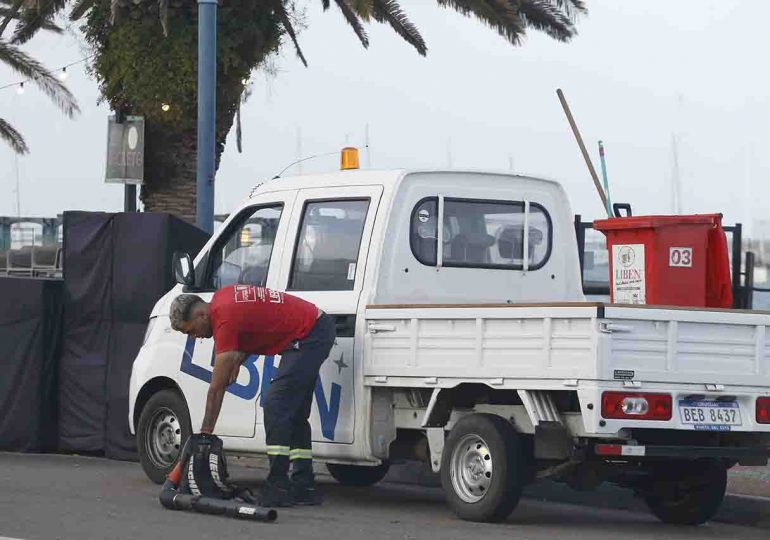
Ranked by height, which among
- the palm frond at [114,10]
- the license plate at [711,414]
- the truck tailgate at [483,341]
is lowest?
the license plate at [711,414]

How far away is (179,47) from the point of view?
62.2 ft

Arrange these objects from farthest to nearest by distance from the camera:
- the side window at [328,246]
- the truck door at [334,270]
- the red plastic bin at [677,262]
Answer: the red plastic bin at [677,262]
the side window at [328,246]
the truck door at [334,270]

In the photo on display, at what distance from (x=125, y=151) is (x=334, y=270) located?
8.28m

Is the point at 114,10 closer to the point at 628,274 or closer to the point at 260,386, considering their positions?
the point at 628,274

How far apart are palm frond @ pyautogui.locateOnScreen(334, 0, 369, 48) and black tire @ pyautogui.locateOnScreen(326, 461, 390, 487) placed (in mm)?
9539

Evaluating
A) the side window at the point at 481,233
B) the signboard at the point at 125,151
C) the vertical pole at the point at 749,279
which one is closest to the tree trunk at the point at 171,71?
the signboard at the point at 125,151

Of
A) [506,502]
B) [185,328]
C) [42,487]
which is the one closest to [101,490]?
[42,487]

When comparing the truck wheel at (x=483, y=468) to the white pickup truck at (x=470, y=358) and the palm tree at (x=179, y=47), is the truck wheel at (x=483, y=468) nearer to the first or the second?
the white pickup truck at (x=470, y=358)

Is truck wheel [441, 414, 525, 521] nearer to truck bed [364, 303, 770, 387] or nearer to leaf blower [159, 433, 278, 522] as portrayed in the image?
truck bed [364, 303, 770, 387]

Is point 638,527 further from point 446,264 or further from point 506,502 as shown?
point 446,264

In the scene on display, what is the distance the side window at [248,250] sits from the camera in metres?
11.0

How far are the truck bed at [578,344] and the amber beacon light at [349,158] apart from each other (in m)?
1.55

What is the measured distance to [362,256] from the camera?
10.4 meters

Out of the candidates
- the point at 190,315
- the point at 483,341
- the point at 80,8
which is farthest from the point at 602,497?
the point at 80,8
